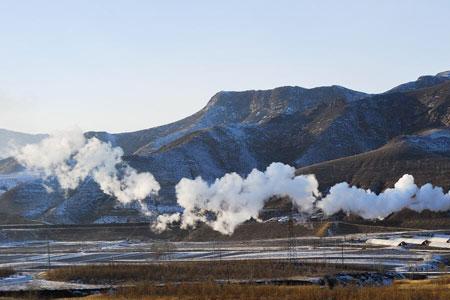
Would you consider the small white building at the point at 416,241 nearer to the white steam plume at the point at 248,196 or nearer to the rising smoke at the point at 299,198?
the rising smoke at the point at 299,198

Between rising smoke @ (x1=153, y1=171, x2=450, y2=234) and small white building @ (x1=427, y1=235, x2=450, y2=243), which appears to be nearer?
small white building @ (x1=427, y1=235, x2=450, y2=243)

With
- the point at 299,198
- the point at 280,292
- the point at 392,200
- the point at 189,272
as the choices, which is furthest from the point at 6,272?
the point at 299,198

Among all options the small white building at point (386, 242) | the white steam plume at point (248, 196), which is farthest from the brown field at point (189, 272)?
the white steam plume at point (248, 196)

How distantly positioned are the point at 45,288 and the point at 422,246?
247 ft

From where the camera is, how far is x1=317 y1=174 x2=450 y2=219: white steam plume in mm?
180625

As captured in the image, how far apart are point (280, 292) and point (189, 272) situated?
30803 mm

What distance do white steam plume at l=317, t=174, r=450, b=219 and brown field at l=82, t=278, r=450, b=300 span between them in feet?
333

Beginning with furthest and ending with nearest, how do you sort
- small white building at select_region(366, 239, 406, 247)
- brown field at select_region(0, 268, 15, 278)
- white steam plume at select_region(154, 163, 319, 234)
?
1. white steam plume at select_region(154, 163, 319, 234)
2. small white building at select_region(366, 239, 406, 247)
3. brown field at select_region(0, 268, 15, 278)

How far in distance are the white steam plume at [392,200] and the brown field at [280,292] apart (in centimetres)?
10156

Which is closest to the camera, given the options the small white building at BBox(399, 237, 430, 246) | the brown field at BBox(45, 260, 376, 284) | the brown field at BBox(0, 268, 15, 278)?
the brown field at BBox(45, 260, 376, 284)

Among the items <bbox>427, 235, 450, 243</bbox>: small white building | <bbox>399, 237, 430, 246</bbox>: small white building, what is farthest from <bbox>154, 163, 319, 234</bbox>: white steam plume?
<bbox>427, 235, 450, 243</bbox>: small white building

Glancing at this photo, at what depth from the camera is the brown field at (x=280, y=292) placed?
66.1 metres

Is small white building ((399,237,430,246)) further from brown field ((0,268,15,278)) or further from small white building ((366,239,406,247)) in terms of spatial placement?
brown field ((0,268,15,278))

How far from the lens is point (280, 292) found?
7319 cm
